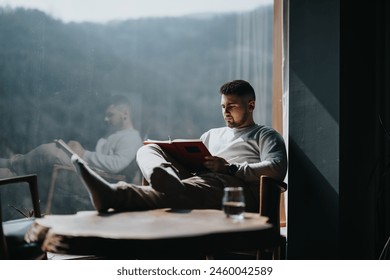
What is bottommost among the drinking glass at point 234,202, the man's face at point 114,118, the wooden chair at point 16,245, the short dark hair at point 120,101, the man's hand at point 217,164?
the wooden chair at point 16,245

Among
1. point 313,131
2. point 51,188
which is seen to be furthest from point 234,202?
point 51,188

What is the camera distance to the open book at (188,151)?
2471mm


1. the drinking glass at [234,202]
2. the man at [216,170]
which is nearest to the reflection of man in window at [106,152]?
the man at [216,170]

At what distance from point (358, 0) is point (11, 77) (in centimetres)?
247

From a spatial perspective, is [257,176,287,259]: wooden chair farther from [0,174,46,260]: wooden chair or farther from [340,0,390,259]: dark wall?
[0,174,46,260]: wooden chair

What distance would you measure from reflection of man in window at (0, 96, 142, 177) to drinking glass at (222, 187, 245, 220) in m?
1.79

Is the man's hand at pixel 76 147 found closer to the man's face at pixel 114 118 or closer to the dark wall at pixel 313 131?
the man's face at pixel 114 118

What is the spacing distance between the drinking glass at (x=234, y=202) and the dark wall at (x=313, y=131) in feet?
2.34

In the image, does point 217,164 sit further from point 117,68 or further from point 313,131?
point 117,68

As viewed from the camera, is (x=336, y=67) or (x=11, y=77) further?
(x=11, y=77)

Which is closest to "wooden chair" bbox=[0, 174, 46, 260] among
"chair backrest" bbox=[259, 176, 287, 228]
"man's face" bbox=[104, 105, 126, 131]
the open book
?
the open book

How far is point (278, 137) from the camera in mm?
2588
